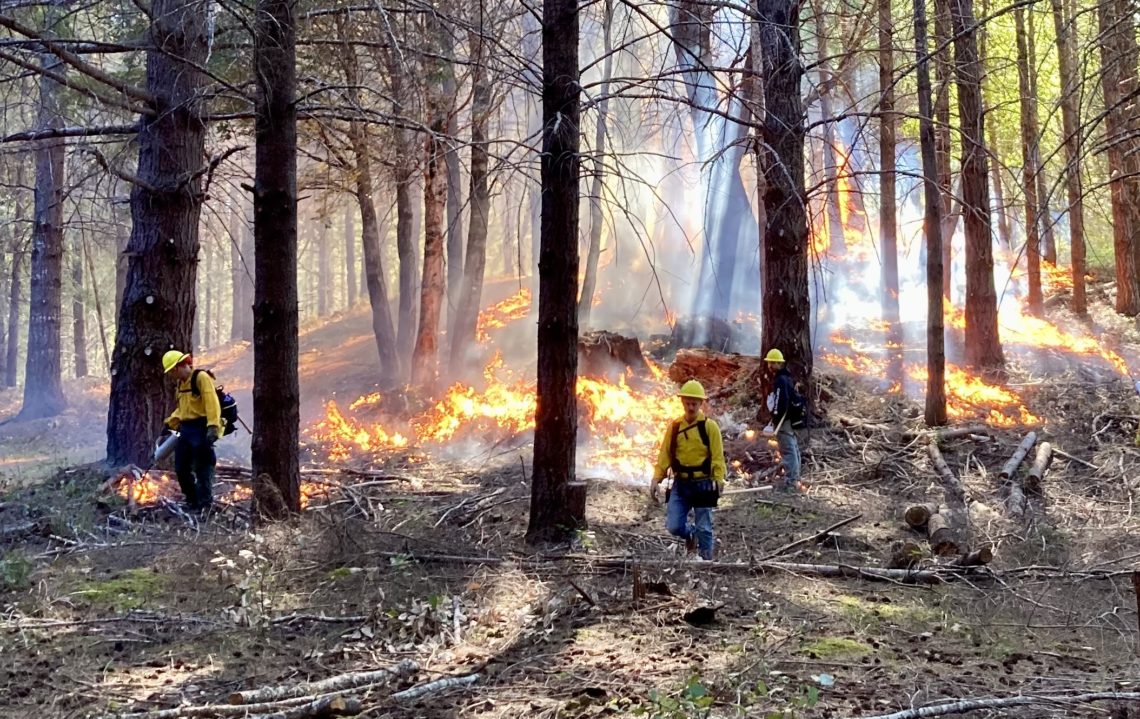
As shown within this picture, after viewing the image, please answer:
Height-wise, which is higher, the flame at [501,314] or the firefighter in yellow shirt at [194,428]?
the flame at [501,314]

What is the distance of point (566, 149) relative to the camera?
7426 mm

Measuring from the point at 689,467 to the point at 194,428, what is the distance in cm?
518

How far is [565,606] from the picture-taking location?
242 inches

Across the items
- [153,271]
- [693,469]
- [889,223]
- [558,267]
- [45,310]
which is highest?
[889,223]

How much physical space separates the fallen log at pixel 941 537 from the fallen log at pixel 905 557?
1.75ft

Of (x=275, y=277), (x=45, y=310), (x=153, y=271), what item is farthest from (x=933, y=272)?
(x=45, y=310)

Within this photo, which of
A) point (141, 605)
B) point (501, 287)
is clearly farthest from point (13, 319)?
point (141, 605)

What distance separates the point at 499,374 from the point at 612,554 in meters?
11.1

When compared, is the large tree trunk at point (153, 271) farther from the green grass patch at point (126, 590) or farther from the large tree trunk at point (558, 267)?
the large tree trunk at point (558, 267)

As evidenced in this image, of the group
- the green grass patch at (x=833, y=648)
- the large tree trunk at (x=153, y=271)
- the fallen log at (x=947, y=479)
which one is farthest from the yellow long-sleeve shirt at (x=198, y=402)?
the fallen log at (x=947, y=479)

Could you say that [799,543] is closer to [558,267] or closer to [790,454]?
[790,454]

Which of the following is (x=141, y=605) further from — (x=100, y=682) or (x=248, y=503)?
(x=248, y=503)

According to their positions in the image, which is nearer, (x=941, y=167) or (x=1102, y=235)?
(x=941, y=167)

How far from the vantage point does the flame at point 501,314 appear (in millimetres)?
22781
